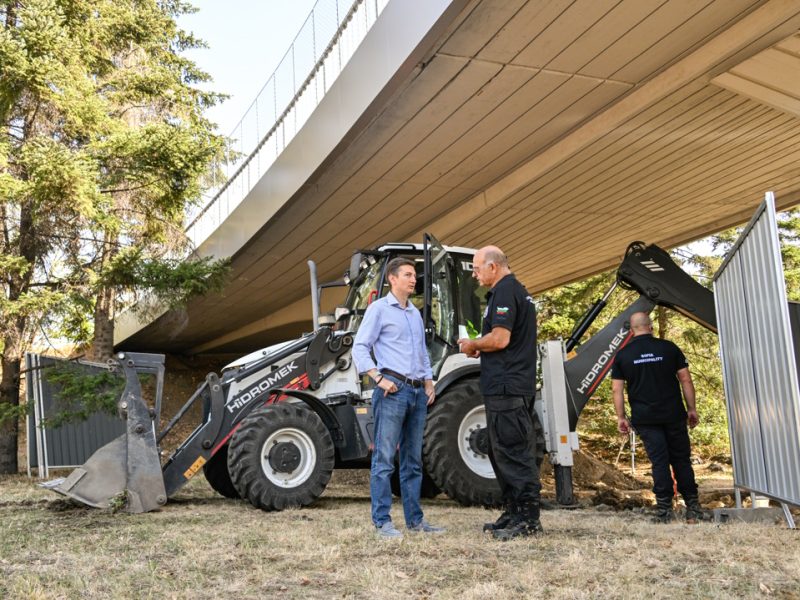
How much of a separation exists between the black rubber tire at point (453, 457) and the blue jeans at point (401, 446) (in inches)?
69.9

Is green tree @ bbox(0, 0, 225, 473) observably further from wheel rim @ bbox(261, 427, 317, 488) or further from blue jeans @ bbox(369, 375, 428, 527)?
blue jeans @ bbox(369, 375, 428, 527)

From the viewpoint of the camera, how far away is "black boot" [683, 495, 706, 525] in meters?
6.04

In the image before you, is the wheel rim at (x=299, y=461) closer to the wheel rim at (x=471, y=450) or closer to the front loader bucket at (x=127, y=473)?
the front loader bucket at (x=127, y=473)

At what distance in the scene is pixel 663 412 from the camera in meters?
6.34

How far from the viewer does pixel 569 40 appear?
261 inches

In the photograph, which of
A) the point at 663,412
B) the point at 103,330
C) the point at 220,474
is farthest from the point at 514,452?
the point at 103,330

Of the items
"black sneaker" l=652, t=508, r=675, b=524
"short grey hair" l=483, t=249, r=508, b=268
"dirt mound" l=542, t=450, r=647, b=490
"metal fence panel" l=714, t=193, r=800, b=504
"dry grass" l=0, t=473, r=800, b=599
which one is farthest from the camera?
"dirt mound" l=542, t=450, r=647, b=490

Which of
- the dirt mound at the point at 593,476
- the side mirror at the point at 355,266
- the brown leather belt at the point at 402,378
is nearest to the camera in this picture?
the brown leather belt at the point at 402,378

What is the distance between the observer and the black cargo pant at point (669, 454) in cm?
630

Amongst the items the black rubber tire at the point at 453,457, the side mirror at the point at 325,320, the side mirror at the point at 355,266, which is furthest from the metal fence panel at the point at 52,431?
the black rubber tire at the point at 453,457

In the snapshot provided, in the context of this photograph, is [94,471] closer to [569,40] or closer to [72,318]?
[569,40]

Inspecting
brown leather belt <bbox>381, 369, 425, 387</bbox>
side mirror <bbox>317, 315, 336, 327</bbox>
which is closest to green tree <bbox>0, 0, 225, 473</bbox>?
side mirror <bbox>317, 315, 336, 327</bbox>

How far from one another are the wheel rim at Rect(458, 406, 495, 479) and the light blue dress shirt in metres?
2.03

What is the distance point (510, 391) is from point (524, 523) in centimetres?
78
